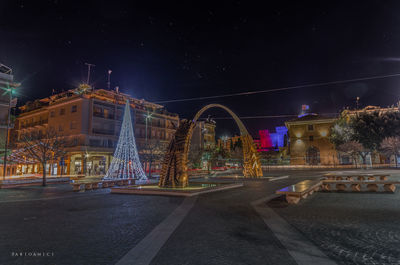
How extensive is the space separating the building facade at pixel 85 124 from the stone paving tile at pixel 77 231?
91.3ft

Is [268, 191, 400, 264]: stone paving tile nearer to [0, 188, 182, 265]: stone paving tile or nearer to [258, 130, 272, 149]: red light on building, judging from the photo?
[0, 188, 182, 265]: stone paving tile

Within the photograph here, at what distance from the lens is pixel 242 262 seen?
406 cm

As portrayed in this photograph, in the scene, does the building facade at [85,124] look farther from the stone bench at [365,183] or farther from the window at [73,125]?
the stone bench at [365,183]

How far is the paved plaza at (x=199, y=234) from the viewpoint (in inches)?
170

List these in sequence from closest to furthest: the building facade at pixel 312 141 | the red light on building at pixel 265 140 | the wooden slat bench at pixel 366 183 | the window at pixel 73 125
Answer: the wooden slat bench at pixel 366 183, the window at pixel 73 125, the building facade at pixel 312 141, the red light on building at pixel 265 140

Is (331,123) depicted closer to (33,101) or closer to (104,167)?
(104,167)

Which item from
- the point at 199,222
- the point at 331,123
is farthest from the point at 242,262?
the point at 331,123

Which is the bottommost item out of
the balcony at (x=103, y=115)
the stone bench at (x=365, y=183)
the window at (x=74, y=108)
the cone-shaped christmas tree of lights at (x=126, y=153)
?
the stone bench at (x=365, y=183)

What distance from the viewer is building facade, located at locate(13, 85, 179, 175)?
37625mm

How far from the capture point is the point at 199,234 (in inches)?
224

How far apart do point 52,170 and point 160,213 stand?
39032 mm


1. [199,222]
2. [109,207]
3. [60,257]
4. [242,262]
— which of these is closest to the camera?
[242,262]

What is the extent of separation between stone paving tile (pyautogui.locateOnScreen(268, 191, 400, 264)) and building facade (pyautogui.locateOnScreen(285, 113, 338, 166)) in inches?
1728

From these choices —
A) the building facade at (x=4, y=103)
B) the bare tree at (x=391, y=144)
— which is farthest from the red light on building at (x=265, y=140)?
the building facade at (x=4, y=103)
